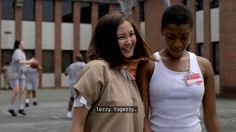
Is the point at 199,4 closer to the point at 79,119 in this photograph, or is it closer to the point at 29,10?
the point at 29,10

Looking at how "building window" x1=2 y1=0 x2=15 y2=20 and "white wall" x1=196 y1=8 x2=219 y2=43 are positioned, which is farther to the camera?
"building window" x1=2 y1=0 x2=15 y2=20

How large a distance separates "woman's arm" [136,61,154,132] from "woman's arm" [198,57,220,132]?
357 mm

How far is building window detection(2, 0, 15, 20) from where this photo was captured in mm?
40438

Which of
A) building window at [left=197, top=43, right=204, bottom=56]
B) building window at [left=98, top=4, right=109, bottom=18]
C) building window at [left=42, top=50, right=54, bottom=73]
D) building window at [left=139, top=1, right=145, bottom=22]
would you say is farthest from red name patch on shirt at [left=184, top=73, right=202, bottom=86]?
building window at [left=98, top=4, right=109, bottom=18]

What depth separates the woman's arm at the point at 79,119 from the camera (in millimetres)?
2816

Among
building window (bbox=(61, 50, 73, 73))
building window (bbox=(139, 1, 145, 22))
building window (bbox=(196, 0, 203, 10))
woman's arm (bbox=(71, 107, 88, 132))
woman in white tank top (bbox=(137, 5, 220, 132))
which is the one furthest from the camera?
building window (bbox=(61, 50, 73, 73))

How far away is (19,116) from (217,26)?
1628 cm

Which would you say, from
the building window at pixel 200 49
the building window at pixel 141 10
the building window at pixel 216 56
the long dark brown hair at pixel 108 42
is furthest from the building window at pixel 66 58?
the long dark brown hair at pixel 108 42

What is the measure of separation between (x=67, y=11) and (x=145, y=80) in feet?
132

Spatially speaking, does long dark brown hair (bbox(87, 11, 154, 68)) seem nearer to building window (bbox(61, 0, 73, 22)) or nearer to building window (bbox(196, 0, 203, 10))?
building window (bbox(196, 0, 203, 10))

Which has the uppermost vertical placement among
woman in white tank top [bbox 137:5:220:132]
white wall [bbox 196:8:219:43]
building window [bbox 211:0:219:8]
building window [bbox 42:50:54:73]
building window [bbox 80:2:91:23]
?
building window [bbox 80:2:91:23]

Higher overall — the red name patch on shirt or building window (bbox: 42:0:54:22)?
building window (bbox: 42:0:54:22)

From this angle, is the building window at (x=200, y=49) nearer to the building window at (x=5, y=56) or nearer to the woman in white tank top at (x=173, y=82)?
the building window at (x=5, y=56)

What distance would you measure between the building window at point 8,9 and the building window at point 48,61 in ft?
12.9
